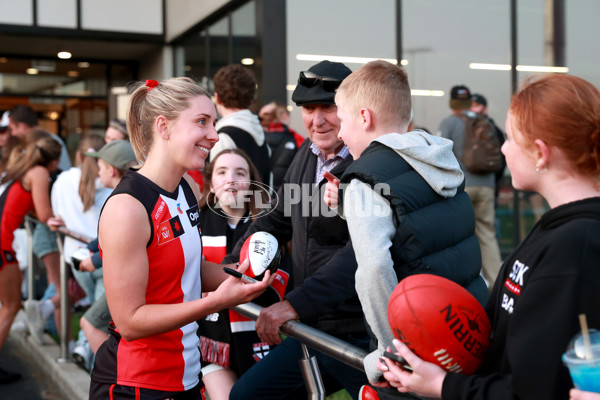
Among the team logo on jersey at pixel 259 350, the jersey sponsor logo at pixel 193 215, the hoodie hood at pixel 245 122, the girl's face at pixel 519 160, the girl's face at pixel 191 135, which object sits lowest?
the team logo on jersey at pixel 259 350

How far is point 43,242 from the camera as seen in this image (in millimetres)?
6922

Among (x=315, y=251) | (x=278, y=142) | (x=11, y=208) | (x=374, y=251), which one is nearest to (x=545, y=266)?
(x=374, y=251)

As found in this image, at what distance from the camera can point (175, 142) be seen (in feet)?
8.07

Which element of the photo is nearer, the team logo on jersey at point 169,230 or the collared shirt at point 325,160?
the team logo on jersey at point 169,230

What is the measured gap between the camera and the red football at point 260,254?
8.59ft

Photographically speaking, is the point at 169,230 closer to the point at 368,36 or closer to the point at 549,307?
the point at 549,307

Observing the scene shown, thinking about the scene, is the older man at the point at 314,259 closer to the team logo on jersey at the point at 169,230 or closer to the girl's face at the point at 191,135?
the team logo on jersey at the point at 169,230

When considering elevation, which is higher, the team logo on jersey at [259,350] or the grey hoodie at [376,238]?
the grey hoodie at [376,238]

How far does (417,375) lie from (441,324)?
0.14m

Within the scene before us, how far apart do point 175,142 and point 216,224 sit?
53.6 inches

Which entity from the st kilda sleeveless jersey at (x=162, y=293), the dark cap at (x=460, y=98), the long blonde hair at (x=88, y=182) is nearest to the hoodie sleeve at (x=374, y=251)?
the st kilda sleeveless jersey at (x=162, y=293)

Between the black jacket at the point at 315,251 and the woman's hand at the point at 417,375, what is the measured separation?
0.98m

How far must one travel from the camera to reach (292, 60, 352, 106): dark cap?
10.4 ft

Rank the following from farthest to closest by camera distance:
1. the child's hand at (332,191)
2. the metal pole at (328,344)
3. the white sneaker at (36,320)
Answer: the white sneaker at (36,320)
the child's hand at (332,191)
the metal pole at (328,344)
